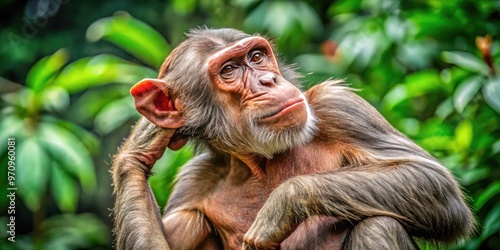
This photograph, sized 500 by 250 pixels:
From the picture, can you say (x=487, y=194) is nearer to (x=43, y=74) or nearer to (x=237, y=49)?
(x=237, y=49)

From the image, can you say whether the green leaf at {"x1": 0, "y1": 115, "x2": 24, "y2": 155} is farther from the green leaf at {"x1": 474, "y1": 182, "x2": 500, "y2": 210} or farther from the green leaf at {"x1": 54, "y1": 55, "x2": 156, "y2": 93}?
the green leaf at {"x1": 474, "y1": 182, "x2": 500, "y2": 210}

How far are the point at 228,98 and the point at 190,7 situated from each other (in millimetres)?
5806

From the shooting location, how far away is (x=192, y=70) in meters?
5.24

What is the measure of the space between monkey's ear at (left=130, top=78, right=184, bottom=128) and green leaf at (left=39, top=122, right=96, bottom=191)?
260 cm

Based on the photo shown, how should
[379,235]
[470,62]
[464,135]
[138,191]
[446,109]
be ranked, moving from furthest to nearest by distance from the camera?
[446,109] < [464,135] < [470,62] < [138,191] < [379,235]

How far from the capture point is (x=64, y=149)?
7707mm

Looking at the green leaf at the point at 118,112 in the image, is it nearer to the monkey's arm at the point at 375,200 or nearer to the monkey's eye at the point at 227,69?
the monkey's eye at the point at 227,69

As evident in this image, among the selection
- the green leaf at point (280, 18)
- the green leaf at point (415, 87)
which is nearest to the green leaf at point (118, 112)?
the green leaf at point (280, 18)

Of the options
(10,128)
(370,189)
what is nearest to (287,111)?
(370,189)

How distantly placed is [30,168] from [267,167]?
3.17 metres

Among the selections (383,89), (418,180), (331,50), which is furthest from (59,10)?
(418,180)

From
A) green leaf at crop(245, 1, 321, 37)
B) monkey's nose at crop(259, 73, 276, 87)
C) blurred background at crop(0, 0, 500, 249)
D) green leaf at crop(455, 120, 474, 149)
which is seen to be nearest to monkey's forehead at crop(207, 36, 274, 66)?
monkey's nose at crop(259, 73, 276, 87)

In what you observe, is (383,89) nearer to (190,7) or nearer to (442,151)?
(442,151)

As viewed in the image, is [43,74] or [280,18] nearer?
[43,74]
